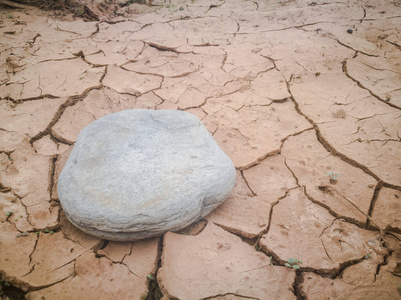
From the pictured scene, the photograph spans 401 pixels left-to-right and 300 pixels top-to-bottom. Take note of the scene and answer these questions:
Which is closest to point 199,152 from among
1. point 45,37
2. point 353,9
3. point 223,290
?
point 223,290

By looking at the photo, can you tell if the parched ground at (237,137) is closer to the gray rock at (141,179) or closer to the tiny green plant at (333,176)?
the tiny green plant at (333,176)

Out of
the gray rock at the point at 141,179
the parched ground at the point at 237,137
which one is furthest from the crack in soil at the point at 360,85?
the gray rock at the point at 141,179

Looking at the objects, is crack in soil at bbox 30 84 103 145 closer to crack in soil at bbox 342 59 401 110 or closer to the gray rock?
the gray rock

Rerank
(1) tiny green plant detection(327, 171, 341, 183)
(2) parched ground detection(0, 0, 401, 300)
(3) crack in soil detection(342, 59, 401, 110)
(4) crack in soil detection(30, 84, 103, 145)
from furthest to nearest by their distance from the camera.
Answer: (3) crack in soil detection(342, 59, 401, 110), (4) crack in soil detection(30, 84, 103, 145), (1) tiny green plant detection(327, 171, 341, 183), (2) parched ground detection(0, 0, 401, 300)

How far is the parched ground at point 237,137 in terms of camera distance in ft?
4.04

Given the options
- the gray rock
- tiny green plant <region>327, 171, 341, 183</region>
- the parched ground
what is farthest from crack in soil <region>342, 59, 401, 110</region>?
the gray rock

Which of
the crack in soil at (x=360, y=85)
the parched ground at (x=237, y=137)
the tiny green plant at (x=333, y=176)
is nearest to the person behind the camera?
the parched ground at (x=237, y=137)

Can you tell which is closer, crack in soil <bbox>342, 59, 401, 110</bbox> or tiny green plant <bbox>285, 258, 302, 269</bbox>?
tiny green plant <bbox>285, 258, 302, 269</bbox>

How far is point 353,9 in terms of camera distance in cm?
350

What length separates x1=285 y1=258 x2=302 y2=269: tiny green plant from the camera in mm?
1266

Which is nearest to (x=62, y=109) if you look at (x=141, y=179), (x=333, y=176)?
(x=141, y=179)

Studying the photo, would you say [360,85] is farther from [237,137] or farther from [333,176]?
[237,137]

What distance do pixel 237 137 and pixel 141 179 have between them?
95cm

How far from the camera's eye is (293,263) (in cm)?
128
